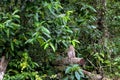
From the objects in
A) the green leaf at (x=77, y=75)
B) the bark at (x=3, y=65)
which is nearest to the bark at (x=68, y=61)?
the green leaf at (x=77, y=75)

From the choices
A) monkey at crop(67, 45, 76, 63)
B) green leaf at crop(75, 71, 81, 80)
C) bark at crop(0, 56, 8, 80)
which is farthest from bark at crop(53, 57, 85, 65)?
bark at crop(0, 56, 8, 80)

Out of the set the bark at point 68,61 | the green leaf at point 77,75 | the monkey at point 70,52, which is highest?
the monkey at point 70,52

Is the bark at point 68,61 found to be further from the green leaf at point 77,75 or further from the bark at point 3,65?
the bark at point 3,65

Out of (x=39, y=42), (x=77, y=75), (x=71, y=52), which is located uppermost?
(x=39, y=42)

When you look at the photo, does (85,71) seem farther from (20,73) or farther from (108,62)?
(20,73)

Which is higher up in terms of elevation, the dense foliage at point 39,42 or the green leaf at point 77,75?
the dense foliage at point 39,42

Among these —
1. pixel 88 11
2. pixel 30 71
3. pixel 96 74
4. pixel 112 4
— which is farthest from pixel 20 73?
pixel 112 4

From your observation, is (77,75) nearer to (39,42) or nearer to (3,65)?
(39,42)

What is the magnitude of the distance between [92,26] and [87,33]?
0.13 m

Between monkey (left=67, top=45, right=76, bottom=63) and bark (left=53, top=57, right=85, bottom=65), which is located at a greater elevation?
monkey (left=67, top=45, right=76, bottom=63)

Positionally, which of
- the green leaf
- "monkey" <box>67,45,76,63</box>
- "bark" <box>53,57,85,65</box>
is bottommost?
the green leaf

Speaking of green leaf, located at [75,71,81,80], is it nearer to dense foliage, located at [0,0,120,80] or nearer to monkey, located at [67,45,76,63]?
dense foliage, located at [0,0,120,80]

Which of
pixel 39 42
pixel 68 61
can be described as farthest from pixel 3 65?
pixel 68 61

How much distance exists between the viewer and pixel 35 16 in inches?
139
